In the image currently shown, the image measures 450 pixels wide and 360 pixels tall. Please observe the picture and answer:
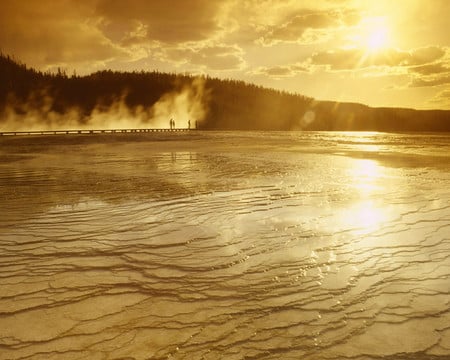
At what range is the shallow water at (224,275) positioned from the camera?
2.69m

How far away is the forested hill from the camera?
306 ft

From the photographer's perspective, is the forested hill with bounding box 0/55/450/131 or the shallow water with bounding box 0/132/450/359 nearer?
the shallow water with bounding box 0/132/450/359

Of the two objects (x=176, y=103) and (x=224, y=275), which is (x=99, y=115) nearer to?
(x=176, y=103)

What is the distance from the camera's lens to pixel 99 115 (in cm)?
9794

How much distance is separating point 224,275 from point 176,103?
118790 millimetres

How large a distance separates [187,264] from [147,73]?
A: 13080 cm

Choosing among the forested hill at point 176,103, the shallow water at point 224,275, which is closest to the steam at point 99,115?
the forested hill at point 176,103

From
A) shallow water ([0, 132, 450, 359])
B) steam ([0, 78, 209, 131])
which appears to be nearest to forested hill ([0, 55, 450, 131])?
steam ([0, 78, 209, 131])

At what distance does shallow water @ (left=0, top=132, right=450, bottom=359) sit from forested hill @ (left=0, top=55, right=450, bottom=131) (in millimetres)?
86471

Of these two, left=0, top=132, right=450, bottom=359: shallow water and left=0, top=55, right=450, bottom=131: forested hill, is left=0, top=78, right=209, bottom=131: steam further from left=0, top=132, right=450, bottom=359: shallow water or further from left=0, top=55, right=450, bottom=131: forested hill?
left=0, top=132, right=450, bottom=359: shallow water

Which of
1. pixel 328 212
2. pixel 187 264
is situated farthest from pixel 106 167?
pixel 187 264

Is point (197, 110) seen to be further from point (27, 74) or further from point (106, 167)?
point (106, 167)

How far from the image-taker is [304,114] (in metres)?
159

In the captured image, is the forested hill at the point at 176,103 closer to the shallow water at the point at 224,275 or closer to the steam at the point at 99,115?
the steam at the point at 99,115
